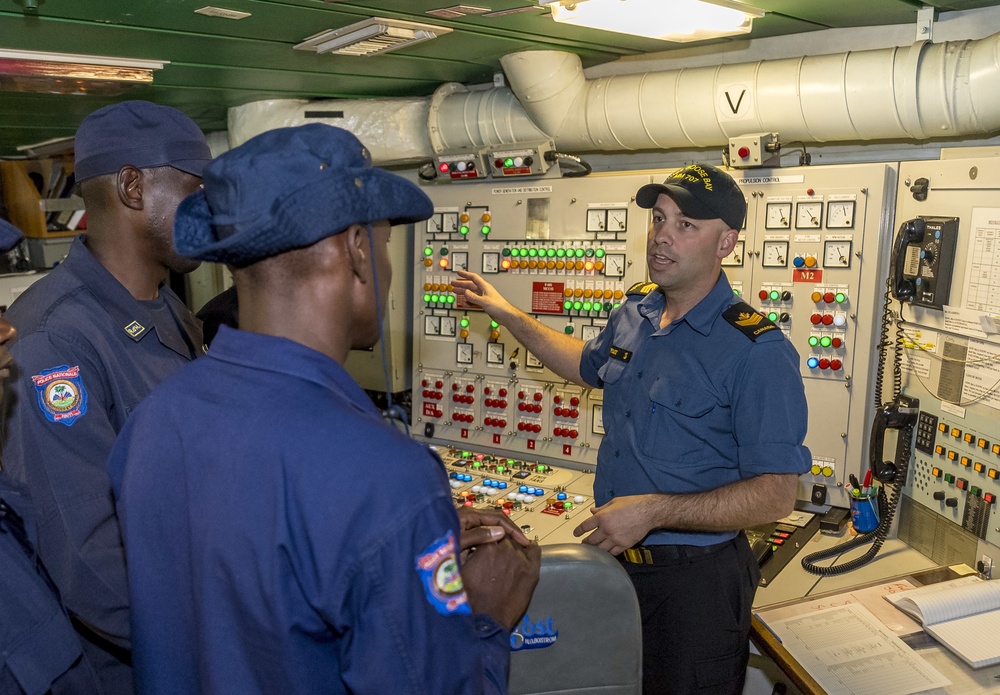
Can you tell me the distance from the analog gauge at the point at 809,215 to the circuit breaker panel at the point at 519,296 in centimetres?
59

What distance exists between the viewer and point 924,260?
260 cm

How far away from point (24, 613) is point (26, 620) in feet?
0.04

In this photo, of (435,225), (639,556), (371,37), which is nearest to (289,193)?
(639,556)

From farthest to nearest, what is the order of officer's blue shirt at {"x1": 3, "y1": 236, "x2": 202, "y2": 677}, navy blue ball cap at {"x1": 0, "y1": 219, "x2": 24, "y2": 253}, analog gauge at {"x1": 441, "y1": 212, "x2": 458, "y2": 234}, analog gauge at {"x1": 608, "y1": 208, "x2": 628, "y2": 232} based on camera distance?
analog gauge at {"x1": 441, "y1": 212, "x2": 458, "y2": 234}
analog gauge at {"x1": 608, "y1": 208, "x2": 628, "y2": 232}
officer's blue shirt at {"x1": 3, "y1": 236, "x2": 202, "y2": 677}
navy blue ball cap at {"x1": 0, "y1": 219, "x2": 24, "y2": 253}

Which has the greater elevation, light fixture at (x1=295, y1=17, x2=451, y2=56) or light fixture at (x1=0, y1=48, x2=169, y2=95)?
light fixture at (x1=295, y1=17, x2=451, y2=56)

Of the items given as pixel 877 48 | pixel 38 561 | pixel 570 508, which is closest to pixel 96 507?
pixel 38 561

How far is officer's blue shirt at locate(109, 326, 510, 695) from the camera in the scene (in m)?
0.93

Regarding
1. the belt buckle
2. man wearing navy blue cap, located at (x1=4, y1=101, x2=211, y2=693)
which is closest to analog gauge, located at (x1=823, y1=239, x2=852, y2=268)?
the belt buckle

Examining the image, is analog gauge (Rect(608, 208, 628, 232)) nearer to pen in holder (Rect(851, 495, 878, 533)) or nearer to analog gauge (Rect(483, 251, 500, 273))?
analog gauge (Rect(483, 251, 500, 273))

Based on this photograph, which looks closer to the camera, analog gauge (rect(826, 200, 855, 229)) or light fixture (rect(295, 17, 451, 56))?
light fixture (rect(295, 17, 451, 56))

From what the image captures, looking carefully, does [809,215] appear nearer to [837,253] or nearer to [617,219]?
[837,253]

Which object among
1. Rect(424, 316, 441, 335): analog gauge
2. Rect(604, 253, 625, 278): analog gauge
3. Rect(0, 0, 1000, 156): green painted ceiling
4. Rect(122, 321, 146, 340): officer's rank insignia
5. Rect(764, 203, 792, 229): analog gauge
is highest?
Rect(0, 0, 1000, 156): green painted ceiling

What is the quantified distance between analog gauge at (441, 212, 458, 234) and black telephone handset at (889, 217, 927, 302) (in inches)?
75.2

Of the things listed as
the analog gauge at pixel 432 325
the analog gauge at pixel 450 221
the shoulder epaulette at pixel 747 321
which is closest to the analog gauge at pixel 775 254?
the shoulder epaulette at pixel 747 321
